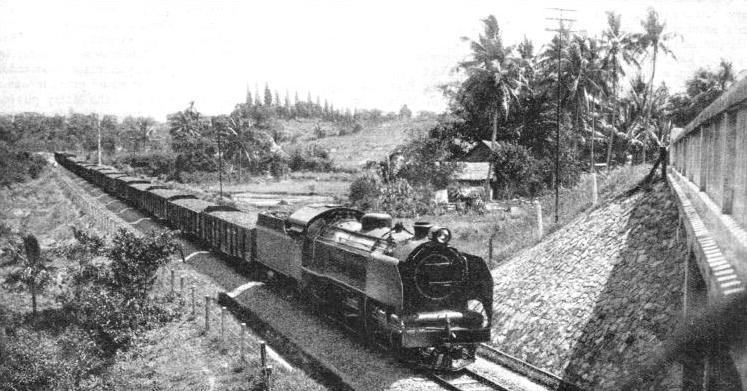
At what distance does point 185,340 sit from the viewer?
15.8 metres

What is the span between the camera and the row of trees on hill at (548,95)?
Answer: 39344 millimetres

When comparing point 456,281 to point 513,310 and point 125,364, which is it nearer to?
point 513,310

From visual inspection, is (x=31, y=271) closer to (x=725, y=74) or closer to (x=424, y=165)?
(x=424, y=165)

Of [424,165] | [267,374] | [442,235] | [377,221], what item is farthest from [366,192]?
[267,374]

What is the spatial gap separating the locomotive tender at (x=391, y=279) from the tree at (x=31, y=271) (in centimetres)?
1248

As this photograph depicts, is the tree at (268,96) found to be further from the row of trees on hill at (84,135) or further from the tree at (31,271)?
the tree at (31,271)

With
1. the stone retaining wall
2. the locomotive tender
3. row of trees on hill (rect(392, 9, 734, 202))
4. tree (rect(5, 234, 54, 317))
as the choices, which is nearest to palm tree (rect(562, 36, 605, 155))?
row of trees on hill (rect(392, 9, 734, 202))

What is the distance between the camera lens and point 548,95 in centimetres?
4409

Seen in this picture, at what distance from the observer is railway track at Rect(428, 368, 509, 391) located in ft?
36.3

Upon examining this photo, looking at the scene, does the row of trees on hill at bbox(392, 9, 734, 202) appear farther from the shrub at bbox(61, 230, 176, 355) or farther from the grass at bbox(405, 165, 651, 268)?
the shrub at bbox(61, 230, 176, 355)

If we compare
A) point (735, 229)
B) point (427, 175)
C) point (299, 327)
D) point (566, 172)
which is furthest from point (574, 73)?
point (735, 229)

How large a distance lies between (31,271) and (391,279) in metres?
18.9

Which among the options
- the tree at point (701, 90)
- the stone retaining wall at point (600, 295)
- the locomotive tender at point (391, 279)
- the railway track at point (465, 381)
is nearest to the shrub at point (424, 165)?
the tree at point (701, 90)

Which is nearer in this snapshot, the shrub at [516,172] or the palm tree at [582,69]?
the shrub at [516,172]
